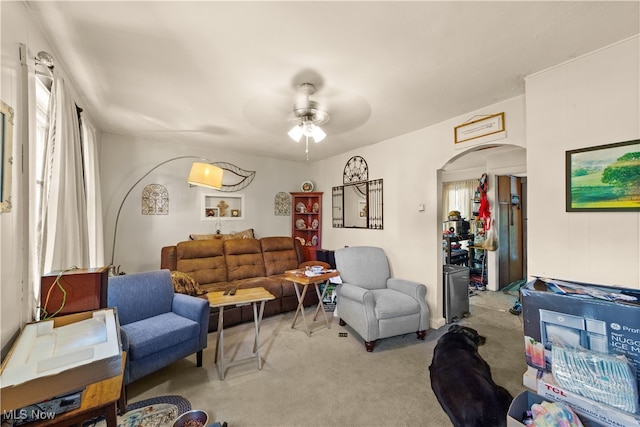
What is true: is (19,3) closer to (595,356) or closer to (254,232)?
(595,356)

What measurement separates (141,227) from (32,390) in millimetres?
3564

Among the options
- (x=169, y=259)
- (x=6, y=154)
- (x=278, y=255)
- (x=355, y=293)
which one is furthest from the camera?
(x=278, y=255)

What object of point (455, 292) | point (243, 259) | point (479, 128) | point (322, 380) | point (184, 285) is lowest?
point (322, 380)

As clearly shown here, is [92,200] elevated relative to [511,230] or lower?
elevated

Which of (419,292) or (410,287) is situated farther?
(410,287)

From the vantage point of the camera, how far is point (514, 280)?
528cm

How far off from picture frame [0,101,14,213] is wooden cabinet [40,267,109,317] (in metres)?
0.38

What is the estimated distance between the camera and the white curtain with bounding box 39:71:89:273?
5.28 feet

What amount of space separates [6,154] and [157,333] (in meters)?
1.57

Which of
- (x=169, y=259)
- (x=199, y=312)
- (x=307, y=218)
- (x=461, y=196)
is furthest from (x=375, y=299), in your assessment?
(x=461, y=196)

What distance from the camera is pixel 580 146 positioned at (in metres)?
1.82

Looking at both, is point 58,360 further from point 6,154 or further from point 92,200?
point 92,200

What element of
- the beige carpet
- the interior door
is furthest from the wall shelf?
the interior door

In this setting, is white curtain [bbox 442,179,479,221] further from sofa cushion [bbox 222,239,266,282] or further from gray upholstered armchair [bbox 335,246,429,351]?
sofa cushion [bbox 222,239,266,282]
